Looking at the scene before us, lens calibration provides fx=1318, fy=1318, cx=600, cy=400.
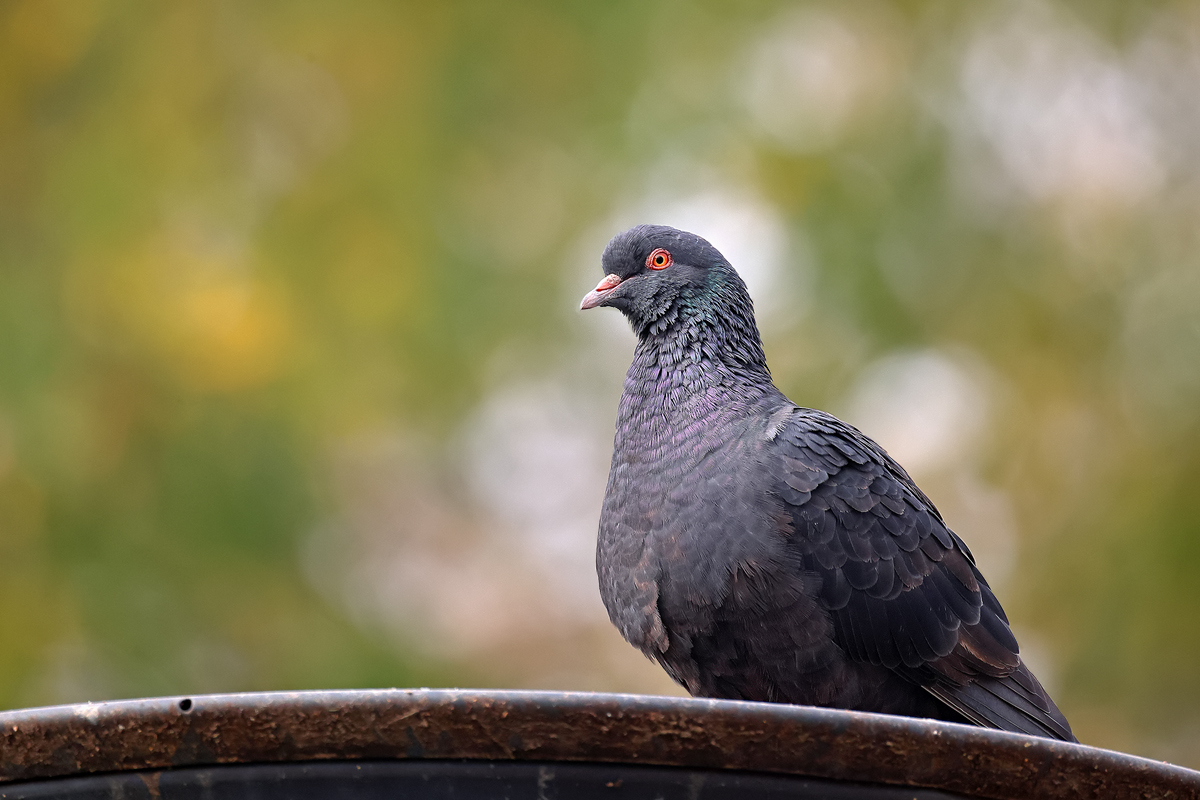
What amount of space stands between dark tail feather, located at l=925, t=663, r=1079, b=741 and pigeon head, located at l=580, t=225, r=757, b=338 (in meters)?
1.50

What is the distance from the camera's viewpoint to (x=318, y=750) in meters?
2.04

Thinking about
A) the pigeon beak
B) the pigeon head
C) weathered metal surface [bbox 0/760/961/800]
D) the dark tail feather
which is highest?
the pigeon head

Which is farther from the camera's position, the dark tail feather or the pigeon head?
the pigeon head

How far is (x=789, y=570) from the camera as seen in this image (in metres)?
3.99

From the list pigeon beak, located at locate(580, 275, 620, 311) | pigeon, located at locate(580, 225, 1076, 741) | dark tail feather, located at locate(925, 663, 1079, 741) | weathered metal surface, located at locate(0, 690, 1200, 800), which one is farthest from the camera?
pigeon beak, located at locate(580, 275, 620, 311)

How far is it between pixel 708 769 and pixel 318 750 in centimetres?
61

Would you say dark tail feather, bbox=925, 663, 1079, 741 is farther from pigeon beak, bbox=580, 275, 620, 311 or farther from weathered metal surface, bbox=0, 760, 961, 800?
weathered metal surface, bbox=0, 760, 961, 800

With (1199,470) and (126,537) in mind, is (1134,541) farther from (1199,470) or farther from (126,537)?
(126,537)

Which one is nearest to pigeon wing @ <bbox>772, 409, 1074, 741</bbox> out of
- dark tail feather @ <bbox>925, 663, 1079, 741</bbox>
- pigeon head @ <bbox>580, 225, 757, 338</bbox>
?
dark tail feather @ <bbox>925, 663, 1079, 741</bbox>

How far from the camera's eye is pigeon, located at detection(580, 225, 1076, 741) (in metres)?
3.99

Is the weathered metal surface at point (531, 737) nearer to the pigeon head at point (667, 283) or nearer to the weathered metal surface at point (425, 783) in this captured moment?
the weathered metal surface at point (425, 783)

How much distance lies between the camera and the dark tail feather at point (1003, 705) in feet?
13.7

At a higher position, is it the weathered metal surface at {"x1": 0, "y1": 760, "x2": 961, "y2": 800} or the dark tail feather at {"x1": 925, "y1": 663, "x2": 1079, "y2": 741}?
the dark tail feather at {"x1": 925, "y1": 663, "x2": 1079, "y2": 741}

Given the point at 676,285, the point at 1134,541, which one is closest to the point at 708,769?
the point at 676,285
